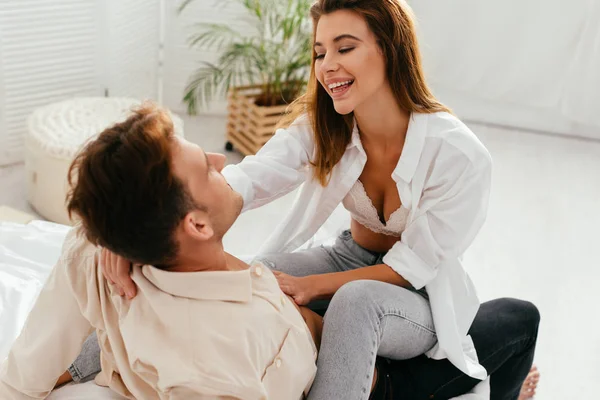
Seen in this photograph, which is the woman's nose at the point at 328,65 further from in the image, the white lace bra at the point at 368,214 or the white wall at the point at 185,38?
the white wall at the point at 185,38

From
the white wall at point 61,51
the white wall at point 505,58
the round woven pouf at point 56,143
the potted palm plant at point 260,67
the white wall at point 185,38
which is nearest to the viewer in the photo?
the round woven pouf at point 56,143

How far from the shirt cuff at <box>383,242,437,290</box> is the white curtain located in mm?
2518

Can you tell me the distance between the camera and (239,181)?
72.5 inches

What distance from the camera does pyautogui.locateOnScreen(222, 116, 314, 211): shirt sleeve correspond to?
1.87 meters

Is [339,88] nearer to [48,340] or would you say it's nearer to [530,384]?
[48,340]

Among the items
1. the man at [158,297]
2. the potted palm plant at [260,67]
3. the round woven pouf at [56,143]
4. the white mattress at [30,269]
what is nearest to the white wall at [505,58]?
the potted palm plant at [260,67]

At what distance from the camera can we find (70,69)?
355cm

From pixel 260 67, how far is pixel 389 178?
5.66 ft

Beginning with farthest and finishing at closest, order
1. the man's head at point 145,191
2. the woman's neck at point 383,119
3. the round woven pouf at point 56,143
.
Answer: the round woven pouf at point 56,143 → the woman's neck at point 383,119 → the man's head at point 145,191

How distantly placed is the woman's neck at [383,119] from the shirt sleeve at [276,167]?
6.2 inches

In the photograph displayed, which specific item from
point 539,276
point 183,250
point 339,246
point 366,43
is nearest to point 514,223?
point 539,276

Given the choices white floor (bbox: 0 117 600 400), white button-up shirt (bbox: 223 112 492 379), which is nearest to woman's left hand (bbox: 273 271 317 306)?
white button-up shirt (bbox: 223 112 492 379)

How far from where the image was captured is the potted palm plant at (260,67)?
3.51 meters

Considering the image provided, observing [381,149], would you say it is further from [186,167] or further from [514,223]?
[514,223]
